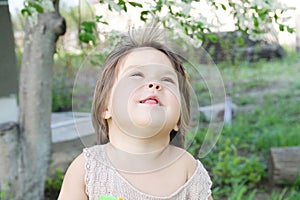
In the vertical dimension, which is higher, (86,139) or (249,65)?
(86,139)

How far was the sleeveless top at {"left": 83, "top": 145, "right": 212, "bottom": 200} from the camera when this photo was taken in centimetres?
118

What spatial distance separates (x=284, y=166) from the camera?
11.7 ft

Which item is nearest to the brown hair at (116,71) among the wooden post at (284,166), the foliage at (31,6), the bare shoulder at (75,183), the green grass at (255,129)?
the bare shoulder at (75,183)

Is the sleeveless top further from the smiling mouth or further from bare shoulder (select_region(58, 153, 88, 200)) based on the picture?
the smiling mouth

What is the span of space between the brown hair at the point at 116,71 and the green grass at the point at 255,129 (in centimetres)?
30

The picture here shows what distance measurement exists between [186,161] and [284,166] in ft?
8.04

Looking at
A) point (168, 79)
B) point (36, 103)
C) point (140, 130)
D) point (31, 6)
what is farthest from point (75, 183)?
point (36, 103)

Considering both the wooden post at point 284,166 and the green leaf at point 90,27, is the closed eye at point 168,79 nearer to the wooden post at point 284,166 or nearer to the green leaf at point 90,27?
the green leaf at point 90,27

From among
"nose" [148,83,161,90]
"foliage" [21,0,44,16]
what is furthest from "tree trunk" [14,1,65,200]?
"nose" [148,83,161,90]

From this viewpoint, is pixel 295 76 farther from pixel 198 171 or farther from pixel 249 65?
pixel 198 171

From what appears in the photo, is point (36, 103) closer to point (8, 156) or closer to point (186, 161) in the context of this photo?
point (8, 156)

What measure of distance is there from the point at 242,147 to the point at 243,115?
3.29 feet

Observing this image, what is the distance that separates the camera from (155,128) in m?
1.14

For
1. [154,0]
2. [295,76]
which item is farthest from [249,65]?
[154,0]
